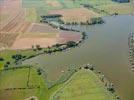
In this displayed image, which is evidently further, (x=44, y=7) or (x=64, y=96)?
(x=44, y=7)

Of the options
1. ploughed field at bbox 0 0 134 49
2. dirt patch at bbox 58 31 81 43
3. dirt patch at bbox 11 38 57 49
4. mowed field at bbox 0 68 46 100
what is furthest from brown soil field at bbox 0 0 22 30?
mowed field at bbox 0 68 46 100

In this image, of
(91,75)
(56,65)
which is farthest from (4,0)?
(91,75)

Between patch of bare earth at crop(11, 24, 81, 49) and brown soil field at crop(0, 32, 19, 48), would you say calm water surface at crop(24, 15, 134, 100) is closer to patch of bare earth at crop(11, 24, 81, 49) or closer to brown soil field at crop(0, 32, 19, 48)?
patch of bare earth at crop(11, 24, 81, 49)

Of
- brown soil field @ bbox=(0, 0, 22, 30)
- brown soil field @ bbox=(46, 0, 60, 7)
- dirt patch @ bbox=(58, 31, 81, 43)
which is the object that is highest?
A: brown soil field @ bbox=(46, 0, 60, 7)

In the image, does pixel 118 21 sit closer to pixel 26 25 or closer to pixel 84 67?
pixel 26 25

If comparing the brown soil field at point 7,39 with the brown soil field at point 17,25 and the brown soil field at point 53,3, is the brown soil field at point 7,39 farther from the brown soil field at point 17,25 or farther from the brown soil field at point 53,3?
the brown soil field at point 53,3

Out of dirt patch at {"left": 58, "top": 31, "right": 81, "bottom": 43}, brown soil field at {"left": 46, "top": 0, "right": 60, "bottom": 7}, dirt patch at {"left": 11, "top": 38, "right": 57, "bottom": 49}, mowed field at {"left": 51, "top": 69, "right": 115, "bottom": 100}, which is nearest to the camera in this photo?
mowed field at {"left": 51, "top": 69, "right": 115, "bottom": 100}

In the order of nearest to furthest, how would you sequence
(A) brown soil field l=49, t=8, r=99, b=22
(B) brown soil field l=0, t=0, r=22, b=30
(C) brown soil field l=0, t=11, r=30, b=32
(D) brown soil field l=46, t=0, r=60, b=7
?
(C) brown soil field l=0, t=11, r=30, b=32
(B) brown soil field l=0, t=0, r=22, b=30
(A) brown soil field l=49, t=8, r=99, b=22
(D) brown soil field l=46, t=0, r=60, b=7
